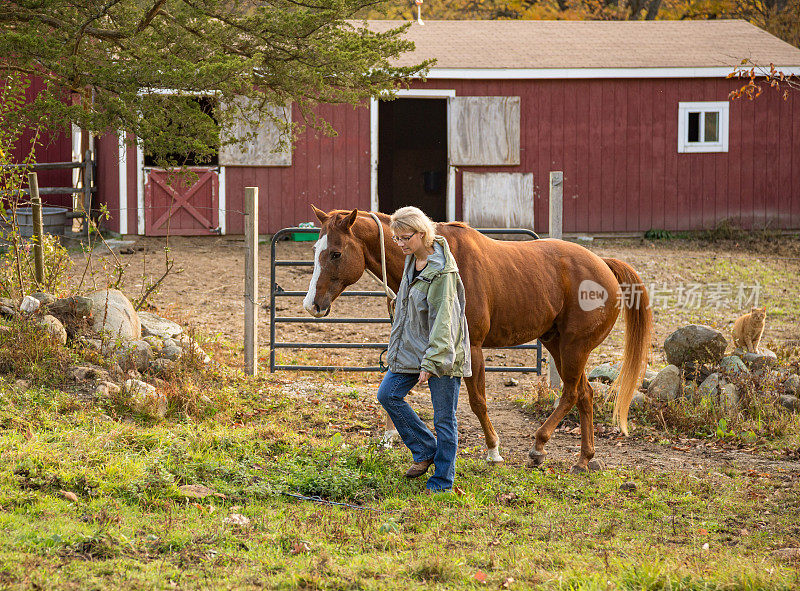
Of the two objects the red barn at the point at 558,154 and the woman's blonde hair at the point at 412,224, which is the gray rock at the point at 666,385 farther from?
the red barn at the point at 558,154

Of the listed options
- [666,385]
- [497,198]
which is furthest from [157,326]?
[497,198]

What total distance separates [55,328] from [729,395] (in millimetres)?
5491

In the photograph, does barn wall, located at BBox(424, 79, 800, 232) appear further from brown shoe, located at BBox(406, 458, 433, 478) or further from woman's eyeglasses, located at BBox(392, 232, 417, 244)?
woman's eyeglasses, located at BBox(392, 232, 417, 244)

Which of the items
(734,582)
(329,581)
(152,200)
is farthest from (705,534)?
(152,200)

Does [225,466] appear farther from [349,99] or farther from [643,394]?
[349,99]

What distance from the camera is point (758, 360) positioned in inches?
313

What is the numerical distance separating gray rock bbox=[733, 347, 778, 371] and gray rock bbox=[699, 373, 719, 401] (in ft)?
1.71

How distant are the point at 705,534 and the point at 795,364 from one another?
13.0 ft

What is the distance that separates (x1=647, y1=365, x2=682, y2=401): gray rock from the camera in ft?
24.9

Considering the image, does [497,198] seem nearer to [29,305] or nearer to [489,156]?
[489,156]

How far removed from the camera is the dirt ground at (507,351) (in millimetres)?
6656

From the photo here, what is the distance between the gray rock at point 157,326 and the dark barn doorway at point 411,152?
12.9 m

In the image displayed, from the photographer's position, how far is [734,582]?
3781 mm

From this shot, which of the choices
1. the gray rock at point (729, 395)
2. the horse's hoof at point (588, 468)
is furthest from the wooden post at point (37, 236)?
the gray rock at point (729, 395)
